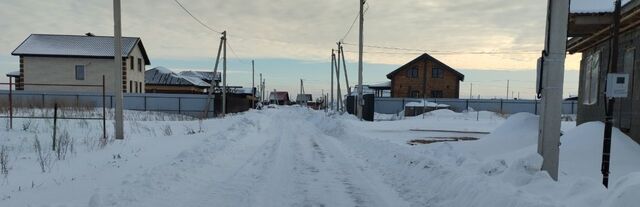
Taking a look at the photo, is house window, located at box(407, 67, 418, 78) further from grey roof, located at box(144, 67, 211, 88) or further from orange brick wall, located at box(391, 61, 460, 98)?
grey roof, located at box(144, 67, 211, 88)

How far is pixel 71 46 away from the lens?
152 ft

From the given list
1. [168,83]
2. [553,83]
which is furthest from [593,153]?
[168,83]

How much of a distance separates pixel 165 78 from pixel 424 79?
110 ft

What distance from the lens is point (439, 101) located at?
46125 mm

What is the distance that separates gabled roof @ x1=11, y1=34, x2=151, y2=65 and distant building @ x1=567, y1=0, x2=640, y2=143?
40.8m

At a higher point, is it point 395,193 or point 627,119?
point 627,119

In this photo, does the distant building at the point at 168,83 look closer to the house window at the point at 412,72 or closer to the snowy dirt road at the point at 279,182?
the house window at the point at 412,72

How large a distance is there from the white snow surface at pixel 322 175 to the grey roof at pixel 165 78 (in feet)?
163

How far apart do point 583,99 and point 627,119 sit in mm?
4164

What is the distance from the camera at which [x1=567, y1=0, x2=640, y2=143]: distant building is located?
387 inches

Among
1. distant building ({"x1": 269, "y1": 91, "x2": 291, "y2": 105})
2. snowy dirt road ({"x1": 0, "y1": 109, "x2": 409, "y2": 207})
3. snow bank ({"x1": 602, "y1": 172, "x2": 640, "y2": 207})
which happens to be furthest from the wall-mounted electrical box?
distant building ({"x1": 269, "y1": 91, "x2": 291, "y2": 105})

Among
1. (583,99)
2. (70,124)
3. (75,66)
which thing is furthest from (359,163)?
(75,66)

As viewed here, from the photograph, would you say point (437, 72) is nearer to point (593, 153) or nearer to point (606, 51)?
point (606, 51)

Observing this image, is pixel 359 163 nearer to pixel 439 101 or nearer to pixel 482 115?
pixel 482 115
